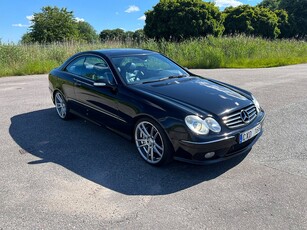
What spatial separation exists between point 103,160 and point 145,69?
1621 mm

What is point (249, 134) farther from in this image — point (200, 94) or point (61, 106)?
point (61, 106)

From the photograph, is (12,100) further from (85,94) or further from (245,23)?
(245,23)

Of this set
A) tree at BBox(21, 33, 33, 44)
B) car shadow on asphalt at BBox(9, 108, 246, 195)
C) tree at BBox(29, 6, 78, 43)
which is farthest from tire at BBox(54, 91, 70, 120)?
tree at BBox(29, 6, 78, 43)

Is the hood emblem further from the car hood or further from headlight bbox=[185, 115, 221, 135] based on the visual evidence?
headlight bbox=[185, 115, 221, 135]

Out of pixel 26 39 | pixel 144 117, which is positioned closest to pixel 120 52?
pixel 144 117

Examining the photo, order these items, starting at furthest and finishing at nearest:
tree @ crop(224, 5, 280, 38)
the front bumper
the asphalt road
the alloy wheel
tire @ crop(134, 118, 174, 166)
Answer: tree @ crop(224, 5, 280, 38), the alloy wheel, tire @ crop(134, 118, 174, 166), the front bumper, the asphalt road

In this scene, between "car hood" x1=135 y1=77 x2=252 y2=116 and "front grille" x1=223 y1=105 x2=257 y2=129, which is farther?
"car hood" x1=135 y1=77 x2=252 y2=116

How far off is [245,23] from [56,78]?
129 feet

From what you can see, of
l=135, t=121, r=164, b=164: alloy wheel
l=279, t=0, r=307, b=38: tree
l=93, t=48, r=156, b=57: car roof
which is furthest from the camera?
l=279, t=0, r=307, b=38: tree

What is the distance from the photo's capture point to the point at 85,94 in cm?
491

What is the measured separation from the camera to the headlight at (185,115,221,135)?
11.0 feet

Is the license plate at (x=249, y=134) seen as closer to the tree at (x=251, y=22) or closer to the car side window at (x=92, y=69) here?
the car side window at (x=92, y=69)

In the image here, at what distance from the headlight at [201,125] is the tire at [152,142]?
372 millimetres

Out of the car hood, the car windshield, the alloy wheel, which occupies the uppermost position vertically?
the car windshield
